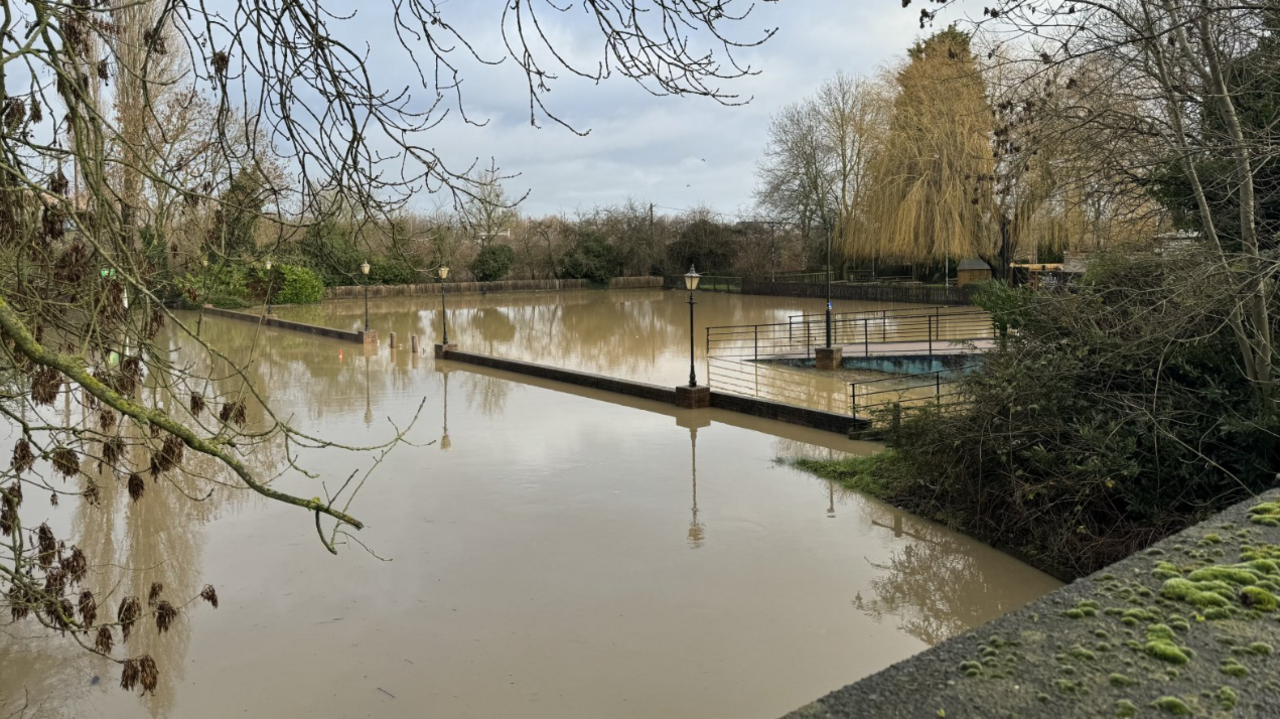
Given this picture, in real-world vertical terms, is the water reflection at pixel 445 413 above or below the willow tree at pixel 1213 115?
below

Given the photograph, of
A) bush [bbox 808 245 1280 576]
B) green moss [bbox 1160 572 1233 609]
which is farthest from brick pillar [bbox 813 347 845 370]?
green moss [bbox 1160 572 1233 609]

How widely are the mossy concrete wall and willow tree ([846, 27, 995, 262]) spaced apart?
1270 inches

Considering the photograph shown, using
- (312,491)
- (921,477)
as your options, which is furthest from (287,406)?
(921,477)

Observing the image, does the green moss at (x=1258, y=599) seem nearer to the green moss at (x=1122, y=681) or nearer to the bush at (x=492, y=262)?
the green moss at (x=1122, y=681)

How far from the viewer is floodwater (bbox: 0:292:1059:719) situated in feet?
21.1

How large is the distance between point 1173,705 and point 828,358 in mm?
20167

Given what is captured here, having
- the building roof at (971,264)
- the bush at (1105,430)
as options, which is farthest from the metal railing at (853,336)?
the bush at (1105,430)

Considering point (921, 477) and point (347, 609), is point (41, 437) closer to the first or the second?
point (347, 609)

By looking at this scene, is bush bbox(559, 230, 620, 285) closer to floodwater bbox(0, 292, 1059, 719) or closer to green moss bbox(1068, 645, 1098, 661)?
floodwater bbox(0, 292, 1059, 719)

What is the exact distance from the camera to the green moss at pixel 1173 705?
2.07 metres

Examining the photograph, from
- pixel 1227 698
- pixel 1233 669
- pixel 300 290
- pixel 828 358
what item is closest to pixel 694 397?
pixel 828 358

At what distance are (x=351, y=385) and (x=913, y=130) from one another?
24603 mm

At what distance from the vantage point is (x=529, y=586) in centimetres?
827

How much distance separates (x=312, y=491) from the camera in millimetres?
11492
